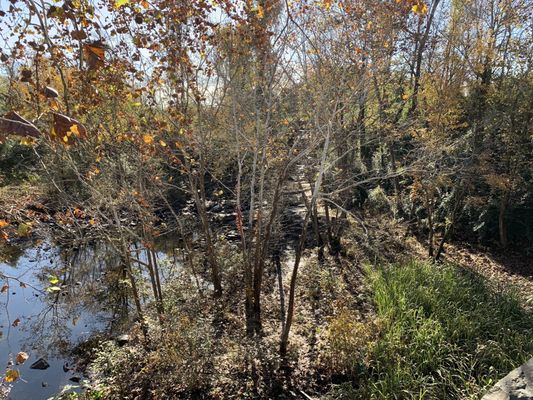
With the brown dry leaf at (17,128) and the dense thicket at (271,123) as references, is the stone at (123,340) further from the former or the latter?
the brown dry leaf at (17,128)

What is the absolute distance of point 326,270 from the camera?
10688mm

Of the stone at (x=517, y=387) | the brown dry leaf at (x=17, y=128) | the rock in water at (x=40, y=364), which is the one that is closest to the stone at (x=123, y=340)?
the rock in water at (x=40, y=364)

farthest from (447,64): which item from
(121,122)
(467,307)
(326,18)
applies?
(121,122)

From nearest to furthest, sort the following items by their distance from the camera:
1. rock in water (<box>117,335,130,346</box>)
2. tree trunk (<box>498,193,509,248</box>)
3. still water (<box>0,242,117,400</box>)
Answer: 1. still water (<box>0,242,117,400</box>)
2. rock in water (<box>117,335,130,346</box>)
3. tree trunk (<box>498,193,509,248</box>)

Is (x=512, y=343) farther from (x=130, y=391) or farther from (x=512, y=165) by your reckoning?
(x=512, y=165)

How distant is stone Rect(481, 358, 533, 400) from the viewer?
3.37 m

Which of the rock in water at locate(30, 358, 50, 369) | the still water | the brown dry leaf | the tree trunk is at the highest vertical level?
the brown dry leaf

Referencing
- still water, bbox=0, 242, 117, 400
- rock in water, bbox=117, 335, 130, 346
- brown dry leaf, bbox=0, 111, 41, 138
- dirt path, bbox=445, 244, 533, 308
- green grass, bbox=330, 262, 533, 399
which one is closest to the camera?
brown dry leaf, bbox=0, 111, 41, 138

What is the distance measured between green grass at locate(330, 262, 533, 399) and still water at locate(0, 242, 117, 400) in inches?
211

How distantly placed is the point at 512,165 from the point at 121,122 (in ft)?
36.9

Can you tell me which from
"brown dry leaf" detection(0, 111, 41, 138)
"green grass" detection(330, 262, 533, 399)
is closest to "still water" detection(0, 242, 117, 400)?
"brown dry leaf" detection(0, 111, 41, 138)

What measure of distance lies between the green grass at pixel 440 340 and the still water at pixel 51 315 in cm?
535

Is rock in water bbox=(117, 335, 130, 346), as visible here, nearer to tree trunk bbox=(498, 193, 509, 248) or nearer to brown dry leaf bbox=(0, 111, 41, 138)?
brown dry leaf bbox=(0, 111, 41, 138)

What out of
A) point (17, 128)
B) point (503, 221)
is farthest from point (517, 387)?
point (503, 221)
